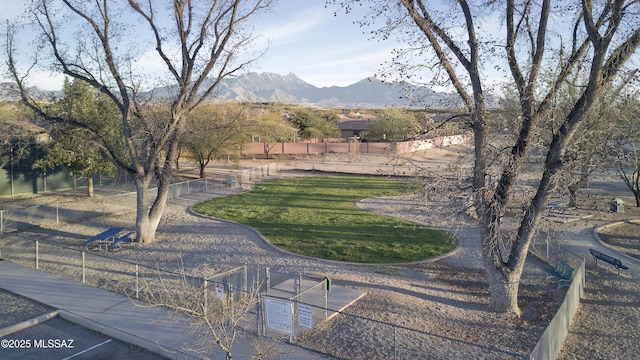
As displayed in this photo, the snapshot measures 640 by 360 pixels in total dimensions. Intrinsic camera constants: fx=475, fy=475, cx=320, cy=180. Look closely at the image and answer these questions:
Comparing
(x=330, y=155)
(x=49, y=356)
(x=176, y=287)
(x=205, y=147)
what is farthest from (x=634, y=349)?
(x=330, y=155)

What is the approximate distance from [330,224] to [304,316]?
12444 millimetres

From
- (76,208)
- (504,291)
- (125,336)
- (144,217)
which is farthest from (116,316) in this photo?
(76,208)

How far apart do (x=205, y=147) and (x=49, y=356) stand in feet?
89.8

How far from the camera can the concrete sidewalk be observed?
396 inches

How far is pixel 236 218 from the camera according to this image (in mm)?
23828

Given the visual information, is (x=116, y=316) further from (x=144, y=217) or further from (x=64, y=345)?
(x=144, y=217)

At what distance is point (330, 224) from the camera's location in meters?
22.5

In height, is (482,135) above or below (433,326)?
above

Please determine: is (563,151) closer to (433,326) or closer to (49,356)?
(433,326)

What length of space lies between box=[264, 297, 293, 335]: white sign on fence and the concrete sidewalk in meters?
0.40

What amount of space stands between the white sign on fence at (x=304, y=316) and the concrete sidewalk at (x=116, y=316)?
53cm

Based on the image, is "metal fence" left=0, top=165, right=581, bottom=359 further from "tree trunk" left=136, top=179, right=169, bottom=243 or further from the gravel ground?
"tree trunk" left=136, top=179, right=169, bottom=243

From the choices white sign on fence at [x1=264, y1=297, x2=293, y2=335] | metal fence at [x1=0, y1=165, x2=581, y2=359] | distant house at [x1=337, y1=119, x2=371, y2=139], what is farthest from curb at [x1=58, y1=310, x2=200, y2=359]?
distant house at [x1=337, y1=119, x2=371, y2=139]

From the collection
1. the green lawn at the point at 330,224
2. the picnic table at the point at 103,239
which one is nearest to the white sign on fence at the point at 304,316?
the green lawn at the point at 330,224
